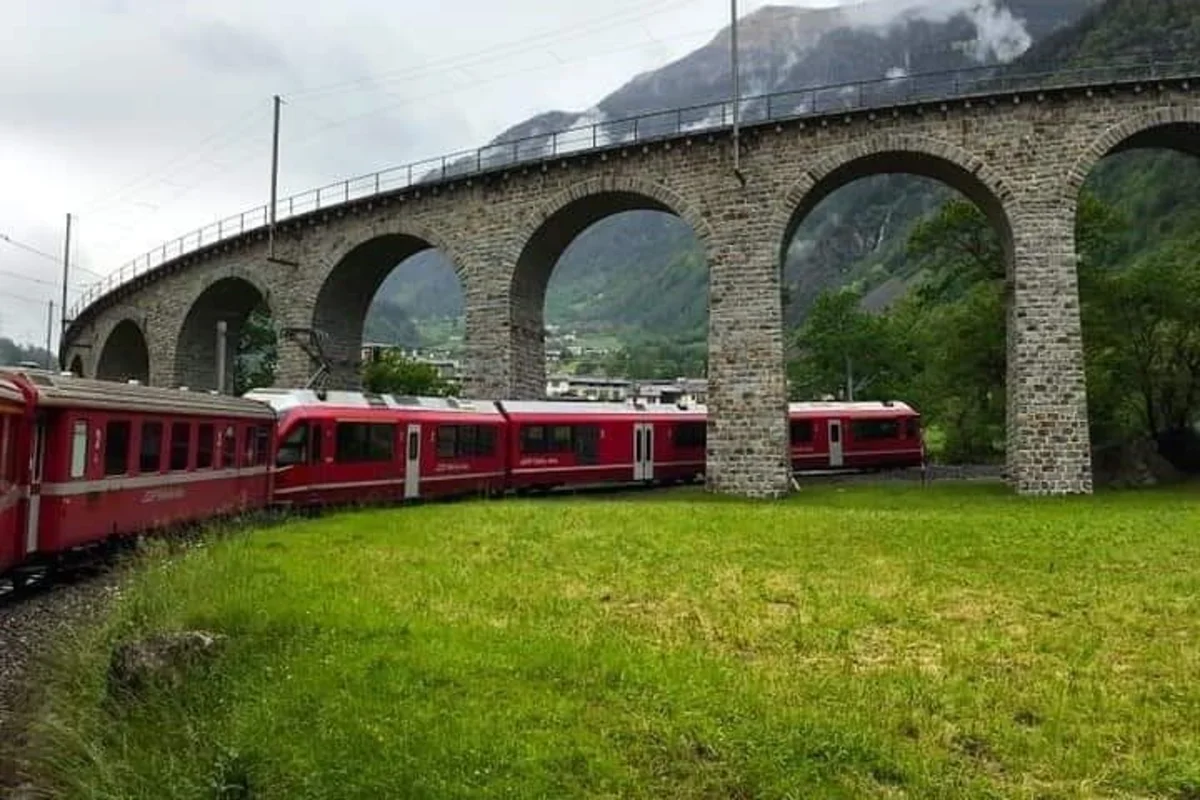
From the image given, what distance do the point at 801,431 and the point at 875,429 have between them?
12.8 feet

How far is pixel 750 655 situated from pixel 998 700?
187cm

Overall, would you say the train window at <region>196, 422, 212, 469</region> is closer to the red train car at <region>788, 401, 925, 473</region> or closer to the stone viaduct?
the stone viaduct

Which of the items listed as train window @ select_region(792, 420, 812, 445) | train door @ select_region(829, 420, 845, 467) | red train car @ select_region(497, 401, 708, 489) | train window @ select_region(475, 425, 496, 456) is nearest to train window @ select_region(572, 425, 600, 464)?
red train car @ select_region(497, 401, 708, 489)

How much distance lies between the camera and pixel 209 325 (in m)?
44.2

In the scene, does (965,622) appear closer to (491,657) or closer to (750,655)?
(750,655)

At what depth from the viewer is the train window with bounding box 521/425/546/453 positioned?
85.6ft

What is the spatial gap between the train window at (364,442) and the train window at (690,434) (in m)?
11.0

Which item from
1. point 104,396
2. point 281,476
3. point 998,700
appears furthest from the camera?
point 281,476

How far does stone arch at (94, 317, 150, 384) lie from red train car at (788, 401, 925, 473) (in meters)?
35.2

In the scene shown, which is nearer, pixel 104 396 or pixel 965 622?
pixel 965 622

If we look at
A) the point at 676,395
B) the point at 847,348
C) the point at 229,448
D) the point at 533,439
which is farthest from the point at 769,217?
the point at 847,348

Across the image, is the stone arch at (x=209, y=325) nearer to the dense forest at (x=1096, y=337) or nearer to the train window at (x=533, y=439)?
the train window at (x=533, y=439)

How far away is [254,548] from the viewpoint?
13562 mm

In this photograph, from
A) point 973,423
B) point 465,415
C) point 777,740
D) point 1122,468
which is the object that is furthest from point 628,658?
point 973,423
